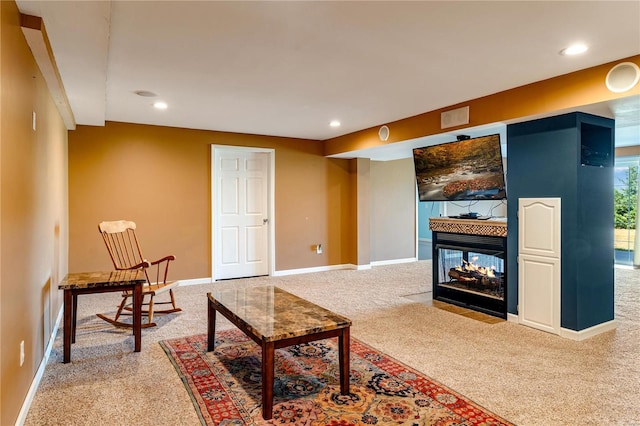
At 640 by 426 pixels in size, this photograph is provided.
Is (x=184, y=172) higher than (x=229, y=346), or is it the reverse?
(x=184, y=172)

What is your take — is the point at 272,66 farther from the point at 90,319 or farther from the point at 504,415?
the point at 90,319

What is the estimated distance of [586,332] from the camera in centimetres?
351

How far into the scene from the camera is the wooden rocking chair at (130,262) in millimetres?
3777

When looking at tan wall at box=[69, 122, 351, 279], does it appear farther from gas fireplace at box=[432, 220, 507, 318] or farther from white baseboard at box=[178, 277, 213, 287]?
gas fireplace at box=[432, 220, 507, 318]

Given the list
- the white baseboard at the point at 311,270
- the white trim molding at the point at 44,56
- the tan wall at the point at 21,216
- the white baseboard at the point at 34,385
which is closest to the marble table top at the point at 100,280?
the tan wall at the point at 21,216

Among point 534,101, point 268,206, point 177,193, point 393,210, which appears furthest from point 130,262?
point 534,101

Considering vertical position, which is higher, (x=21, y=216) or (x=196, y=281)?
(x=21, y=216)

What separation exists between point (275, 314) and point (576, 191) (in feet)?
9.34

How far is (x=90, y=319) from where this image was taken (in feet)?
13.1

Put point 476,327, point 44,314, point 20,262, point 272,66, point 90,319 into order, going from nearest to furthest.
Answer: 1. point 20,262
2. point 44,314
3. point 272,66
4. point 476,327
5. point 90,319

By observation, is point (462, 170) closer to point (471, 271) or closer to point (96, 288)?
point (471, 271)

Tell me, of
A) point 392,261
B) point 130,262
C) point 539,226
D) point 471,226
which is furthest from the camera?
point 392,261

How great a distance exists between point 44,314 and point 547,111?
4.38 m

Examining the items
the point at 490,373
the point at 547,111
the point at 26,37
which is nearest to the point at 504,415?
the point at 490,373
